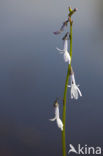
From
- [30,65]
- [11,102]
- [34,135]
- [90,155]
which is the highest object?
[30,65]

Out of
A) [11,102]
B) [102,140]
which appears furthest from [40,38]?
[102,140]

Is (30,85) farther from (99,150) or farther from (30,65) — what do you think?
(99,150)

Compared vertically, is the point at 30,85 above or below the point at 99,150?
above

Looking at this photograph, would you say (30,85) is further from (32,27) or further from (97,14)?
(97,14)

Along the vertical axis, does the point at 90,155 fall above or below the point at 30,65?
below

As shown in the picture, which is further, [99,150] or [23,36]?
[99,150]

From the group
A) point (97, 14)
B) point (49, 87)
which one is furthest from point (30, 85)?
point (97, 14)
